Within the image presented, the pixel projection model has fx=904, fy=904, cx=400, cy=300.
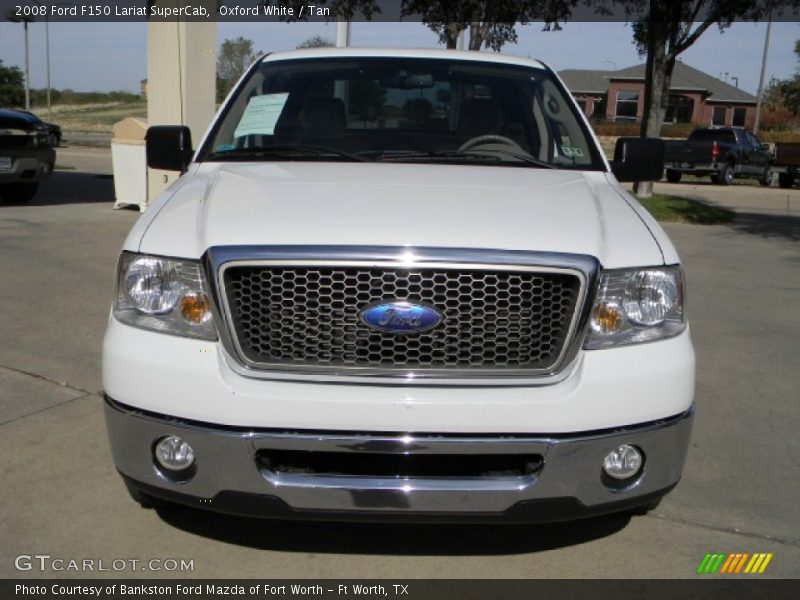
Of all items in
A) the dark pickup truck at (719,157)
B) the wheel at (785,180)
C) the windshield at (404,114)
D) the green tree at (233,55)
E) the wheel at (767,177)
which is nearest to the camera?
the windshield at (404,114)

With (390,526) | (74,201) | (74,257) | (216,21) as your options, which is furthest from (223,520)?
(74,201)

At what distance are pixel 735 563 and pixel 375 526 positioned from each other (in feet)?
4.52

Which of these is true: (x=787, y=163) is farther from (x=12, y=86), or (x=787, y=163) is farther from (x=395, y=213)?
(x=12, y=86)

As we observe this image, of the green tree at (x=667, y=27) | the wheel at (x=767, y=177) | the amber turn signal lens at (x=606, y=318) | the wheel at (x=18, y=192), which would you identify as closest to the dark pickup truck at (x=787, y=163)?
the wheel at (x=767, y=177)

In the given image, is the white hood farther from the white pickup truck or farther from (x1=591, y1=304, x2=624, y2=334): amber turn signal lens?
(x1=591, y1=304, x2=624, y2=334): amber turn signal lens

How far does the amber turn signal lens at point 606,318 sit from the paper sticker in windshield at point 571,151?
1.54 metres

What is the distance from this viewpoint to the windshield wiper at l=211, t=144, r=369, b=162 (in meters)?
4.08

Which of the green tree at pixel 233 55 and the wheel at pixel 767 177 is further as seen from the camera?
the green tree at pixel 233 55

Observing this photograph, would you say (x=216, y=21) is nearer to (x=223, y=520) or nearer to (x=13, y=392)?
(x=13, y=392)

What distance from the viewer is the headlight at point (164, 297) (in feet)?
9.77

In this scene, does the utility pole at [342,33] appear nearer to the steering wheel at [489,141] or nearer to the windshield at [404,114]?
the windshield at [404,114]

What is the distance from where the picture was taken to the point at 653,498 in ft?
10.1

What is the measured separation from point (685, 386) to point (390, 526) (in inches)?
50.0
